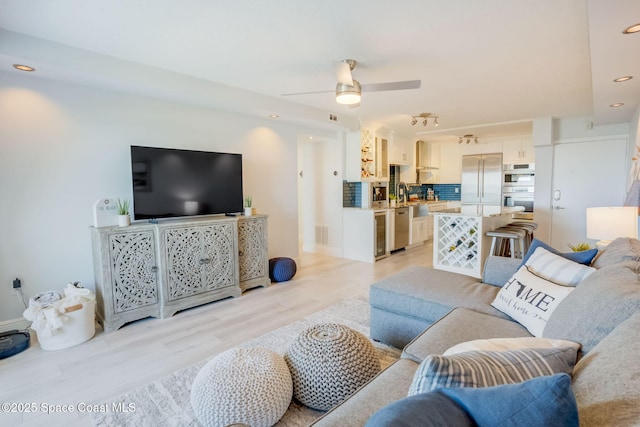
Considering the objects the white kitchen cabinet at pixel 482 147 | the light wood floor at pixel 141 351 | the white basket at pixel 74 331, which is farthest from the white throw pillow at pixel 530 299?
the white kitchen cabinet at pixel 482 147

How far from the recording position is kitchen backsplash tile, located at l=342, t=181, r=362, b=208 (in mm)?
5914

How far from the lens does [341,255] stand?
5.84 m

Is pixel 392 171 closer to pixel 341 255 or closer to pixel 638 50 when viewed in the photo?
pixel 341 255

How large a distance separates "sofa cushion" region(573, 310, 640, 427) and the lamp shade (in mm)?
2377

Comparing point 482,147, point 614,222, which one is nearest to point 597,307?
point 614,222

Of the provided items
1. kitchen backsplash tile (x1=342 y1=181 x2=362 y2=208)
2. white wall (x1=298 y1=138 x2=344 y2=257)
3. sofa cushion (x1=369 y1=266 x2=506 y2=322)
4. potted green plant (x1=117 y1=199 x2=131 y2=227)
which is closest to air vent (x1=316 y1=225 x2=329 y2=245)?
white wall (x1=298 y1=138 x2=344 y2=257)

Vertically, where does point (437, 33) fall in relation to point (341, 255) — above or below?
above

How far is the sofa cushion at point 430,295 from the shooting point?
215cm

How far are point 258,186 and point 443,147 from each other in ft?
17.9

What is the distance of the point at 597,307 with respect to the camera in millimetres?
1242

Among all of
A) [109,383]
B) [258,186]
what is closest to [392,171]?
[258,186]

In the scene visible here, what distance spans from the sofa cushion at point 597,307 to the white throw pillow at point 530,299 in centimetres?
16

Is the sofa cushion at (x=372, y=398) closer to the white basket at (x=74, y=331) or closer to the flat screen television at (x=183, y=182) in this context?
the white basket at (x=74, y=331)

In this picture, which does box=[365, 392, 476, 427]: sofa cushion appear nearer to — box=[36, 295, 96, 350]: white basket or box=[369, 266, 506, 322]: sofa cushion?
box=[369, 266, 506, 322]: sofa cushion
